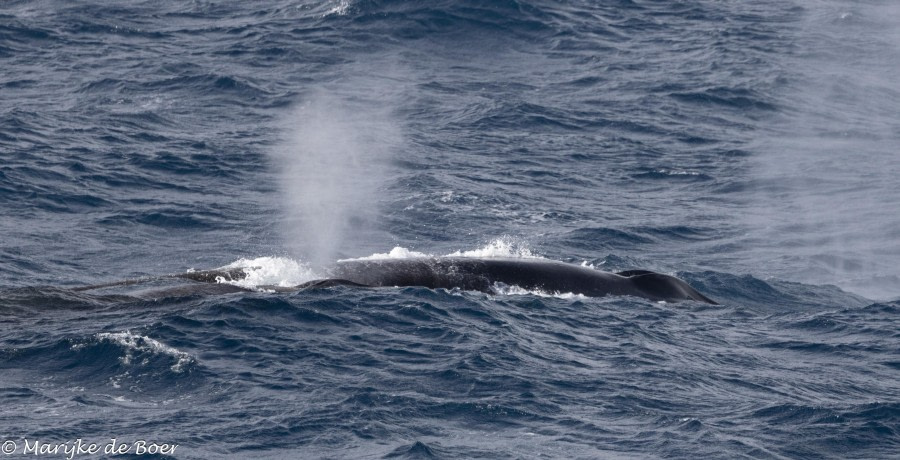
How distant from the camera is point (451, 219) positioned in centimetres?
4184

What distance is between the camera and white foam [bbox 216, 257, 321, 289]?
30.3 meters

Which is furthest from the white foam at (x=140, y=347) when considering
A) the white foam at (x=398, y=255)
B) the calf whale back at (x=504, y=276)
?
the white foam at (x=398, y=255)

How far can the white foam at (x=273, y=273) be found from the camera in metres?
30.3

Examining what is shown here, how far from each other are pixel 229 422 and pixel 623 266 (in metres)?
18.4

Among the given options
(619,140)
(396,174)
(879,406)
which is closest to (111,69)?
(396,174)

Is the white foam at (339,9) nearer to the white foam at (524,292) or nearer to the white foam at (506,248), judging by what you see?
the white foam at (506,248)

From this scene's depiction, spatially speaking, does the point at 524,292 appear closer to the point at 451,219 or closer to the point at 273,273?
the point at 273,273

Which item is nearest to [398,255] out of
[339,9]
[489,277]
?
[489,277]

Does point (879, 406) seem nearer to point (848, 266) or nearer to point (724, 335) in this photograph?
point (724, 335)

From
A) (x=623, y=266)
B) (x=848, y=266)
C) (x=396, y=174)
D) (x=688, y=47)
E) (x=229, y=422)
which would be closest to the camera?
(x=229, y=422)

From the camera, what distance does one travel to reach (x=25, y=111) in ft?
164

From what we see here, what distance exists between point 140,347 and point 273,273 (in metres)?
6.82

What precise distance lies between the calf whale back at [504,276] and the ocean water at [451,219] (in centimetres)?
58

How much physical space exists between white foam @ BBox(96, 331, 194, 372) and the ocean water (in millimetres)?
59
